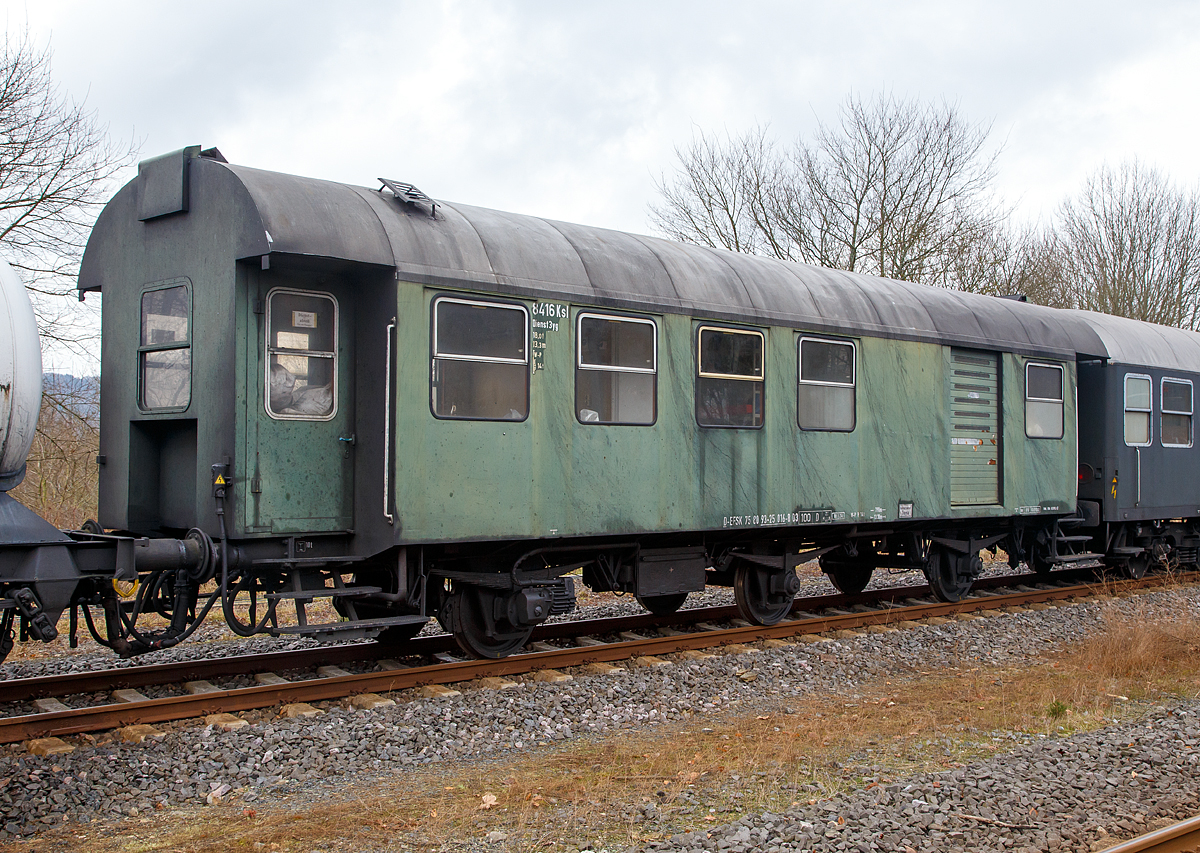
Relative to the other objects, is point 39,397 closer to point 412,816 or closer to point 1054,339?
point 412,816

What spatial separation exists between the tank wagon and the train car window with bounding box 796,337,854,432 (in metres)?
0.02

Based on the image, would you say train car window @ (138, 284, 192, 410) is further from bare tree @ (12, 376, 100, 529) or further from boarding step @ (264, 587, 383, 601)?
bare tree @ (12, 376, 100, 529)

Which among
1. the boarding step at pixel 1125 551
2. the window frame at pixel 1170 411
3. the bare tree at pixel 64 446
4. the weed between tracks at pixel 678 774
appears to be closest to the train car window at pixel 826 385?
the weed between tracks at pixel 678 774

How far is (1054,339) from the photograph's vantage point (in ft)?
41.0

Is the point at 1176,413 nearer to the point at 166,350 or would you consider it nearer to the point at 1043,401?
the point at 1043,401

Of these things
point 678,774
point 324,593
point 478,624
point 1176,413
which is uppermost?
point 1176,413

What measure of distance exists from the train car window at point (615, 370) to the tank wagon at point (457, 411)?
0.03 m

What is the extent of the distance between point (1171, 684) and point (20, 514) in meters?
8.06

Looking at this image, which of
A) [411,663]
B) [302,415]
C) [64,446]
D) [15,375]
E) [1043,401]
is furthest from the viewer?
[64,446]

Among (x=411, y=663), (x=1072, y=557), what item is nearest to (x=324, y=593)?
(x=411, y=663)

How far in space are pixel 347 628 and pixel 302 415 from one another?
1.53 m

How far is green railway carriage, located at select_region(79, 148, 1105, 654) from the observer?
702cm

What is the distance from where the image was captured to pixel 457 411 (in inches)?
292

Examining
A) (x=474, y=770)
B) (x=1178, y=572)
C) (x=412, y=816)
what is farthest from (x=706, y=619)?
(x=1178, y=572)
